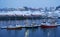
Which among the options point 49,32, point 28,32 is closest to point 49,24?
point 49,32

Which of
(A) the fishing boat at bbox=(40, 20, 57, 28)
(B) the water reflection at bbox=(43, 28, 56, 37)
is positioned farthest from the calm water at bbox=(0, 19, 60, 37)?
(A) the fishing boat at bbox=(40, 20, 57, 28)

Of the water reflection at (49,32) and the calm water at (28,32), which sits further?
the water reflection at (49,32)

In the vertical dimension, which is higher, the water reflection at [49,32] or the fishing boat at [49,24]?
the fishing boat at [49,24]

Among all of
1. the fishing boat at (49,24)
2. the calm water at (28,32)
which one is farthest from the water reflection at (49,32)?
the fishing boat at (49,24)

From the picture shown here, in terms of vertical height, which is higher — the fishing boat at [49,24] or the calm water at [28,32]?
the fishing boat at [49,24]

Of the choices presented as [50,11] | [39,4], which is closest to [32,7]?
[39,4]

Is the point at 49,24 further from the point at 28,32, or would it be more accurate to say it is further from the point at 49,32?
the point at 28,32

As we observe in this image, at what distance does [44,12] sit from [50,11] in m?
0.15

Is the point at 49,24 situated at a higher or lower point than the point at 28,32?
higher

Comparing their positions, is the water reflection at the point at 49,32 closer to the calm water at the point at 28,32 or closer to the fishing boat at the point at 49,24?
the calm water at the point at 28,32

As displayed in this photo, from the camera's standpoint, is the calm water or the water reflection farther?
the water reflection

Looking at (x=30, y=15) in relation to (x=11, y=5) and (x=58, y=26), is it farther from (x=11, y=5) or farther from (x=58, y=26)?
(x=58, y=26)

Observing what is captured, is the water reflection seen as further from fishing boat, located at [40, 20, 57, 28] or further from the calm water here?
fishing boat, located at [40, 20, 57, 28]

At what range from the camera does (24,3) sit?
3.87 meters
